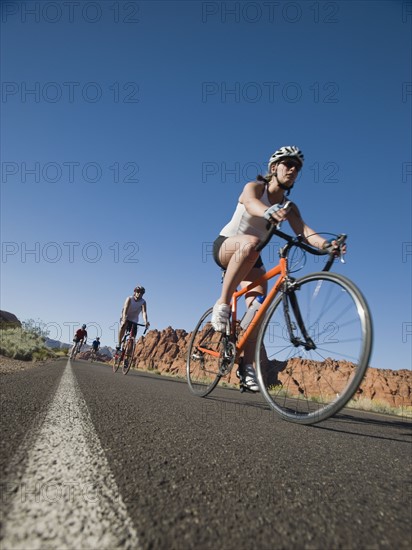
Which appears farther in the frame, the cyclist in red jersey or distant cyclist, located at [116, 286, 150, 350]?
the cyclist in red jersey

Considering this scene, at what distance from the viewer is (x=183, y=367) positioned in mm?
64438

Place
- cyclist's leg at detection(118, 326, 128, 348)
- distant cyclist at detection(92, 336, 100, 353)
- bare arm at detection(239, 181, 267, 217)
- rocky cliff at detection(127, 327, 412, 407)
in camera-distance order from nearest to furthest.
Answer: bare arm at detection(239, 181, 267, 217) < cyclist's leg at detection(118, 326, 128, 348) < distant cyclist at detection(92, 336, 100, 353) < rocky cliff at detection(127, 327, 412, 407)

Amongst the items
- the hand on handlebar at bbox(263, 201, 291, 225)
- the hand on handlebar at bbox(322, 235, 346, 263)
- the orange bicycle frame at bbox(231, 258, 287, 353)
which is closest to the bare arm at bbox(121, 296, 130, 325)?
the orange bicycle frame at bbox(231, 258, 287, 353)

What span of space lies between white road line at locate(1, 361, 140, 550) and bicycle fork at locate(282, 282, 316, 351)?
193 cm

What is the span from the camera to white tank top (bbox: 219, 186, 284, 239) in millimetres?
3635

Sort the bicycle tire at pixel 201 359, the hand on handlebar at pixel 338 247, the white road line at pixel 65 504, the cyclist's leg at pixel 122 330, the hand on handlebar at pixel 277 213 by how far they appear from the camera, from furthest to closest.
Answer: the cyclist's leg at pixel 122 330 → the bicycle tire at pixel 201 359 → the hand on handlebar at pixel 338 247 → the hand on handlebar at pixel 277 213 → the white road line at pixel 65 504

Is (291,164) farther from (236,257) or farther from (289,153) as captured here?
(236,257)

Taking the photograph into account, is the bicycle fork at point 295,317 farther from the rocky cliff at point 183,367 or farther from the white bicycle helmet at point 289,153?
the rocky cliff at point 183,367

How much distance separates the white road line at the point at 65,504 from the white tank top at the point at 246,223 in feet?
8.79

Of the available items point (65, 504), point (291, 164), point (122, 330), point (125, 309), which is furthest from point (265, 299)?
point (122, 330)

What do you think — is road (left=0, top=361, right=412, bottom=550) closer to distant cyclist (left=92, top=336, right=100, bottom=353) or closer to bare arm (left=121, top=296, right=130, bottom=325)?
bare arm (left=121, top=296, right=130, bottom=325)

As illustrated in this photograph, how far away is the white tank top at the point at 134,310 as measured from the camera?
10766mm

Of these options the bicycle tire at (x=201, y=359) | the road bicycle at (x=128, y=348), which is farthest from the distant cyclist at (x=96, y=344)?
the bicycle tire at (x=201, y=359)

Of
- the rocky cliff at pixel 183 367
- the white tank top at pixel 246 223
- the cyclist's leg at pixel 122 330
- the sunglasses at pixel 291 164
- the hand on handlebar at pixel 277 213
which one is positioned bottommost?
the cyclist's leg at pixel 122 330
